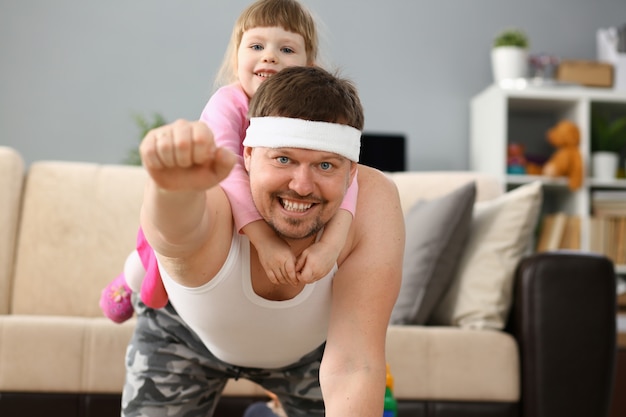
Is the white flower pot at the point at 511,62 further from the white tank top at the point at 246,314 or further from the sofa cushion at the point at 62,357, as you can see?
the white tank top at the point at 246,314

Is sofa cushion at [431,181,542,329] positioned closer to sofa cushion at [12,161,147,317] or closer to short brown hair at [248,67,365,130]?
sofa cushion at [12,161,147,317]

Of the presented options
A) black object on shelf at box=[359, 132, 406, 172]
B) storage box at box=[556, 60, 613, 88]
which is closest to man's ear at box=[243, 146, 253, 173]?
black object on shelf at box=[359, 132, 406, 172]

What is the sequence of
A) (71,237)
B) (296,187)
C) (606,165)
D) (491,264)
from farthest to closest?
(606,165) → (71,237) → (491,264) → (296,187)

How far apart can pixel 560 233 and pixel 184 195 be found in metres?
3.61

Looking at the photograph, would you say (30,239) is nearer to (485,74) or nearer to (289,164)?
(289,164)

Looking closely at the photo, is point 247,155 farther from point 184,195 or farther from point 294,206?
point 184,195

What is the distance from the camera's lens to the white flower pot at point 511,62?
15.1 feet

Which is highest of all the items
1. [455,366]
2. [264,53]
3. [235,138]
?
[264,53]

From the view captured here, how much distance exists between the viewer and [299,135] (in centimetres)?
128

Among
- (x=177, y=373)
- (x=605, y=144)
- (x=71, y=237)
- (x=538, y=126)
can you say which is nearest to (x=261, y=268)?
(x=177, y=373)

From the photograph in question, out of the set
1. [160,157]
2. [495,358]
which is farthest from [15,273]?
[160,157]

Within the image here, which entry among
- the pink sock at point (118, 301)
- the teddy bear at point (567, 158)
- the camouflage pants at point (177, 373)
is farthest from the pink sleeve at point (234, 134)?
the teddy bear at point (567, 158)

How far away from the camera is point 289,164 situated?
1295mm

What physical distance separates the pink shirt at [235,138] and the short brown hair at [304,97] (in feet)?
0.34
